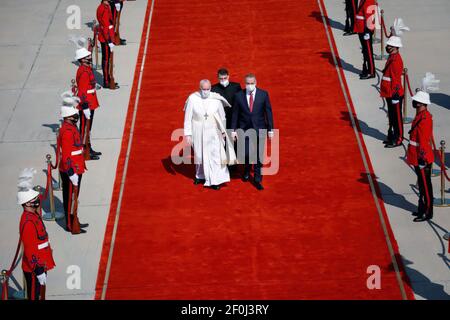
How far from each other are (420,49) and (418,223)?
7.83m

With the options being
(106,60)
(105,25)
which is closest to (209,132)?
(106,60)

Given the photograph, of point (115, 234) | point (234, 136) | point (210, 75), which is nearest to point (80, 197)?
point (115, 234)

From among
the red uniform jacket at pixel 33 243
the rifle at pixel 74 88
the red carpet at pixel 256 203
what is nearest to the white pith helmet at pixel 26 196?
the red uniform jacket at pixel 33 243

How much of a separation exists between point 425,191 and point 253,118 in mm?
3484

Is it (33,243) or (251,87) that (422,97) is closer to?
(251,87)

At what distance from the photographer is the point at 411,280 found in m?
19.8

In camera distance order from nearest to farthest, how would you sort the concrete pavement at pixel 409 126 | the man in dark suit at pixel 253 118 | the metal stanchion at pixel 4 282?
the metal stanchion at pixel 4 282 → the concrete pavement at pixel 409 126 → the man in dark suit at pixel 253 118

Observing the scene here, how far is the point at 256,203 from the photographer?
73.3 ft

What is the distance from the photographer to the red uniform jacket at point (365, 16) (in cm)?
2730

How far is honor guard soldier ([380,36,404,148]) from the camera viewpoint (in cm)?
2408

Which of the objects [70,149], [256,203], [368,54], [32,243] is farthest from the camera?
[368,54]

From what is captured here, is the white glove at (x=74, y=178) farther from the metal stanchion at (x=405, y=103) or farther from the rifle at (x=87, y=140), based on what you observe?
the metal stanchion at (x=405, y=103)

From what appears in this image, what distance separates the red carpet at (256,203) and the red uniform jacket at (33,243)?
1.50m

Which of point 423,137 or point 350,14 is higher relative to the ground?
point 423,137
